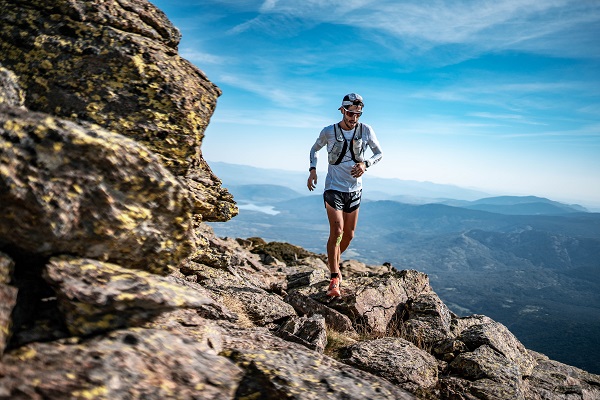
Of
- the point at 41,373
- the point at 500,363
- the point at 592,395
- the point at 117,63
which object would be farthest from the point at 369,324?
the point at 117,63

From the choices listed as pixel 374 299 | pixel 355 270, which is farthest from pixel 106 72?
pixel 355 270

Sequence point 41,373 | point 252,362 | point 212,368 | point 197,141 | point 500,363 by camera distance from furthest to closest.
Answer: point 500,363 → point 197,141 → point 252,362 → point 212,368 → point 41,373

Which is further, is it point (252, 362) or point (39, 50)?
→ point (39, 50)

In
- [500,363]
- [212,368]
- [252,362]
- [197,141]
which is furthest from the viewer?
[500,363]

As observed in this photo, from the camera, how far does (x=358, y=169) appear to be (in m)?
10.5

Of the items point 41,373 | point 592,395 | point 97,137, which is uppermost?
point 97,137

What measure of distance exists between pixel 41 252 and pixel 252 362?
3.56m

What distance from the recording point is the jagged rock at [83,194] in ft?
15.1

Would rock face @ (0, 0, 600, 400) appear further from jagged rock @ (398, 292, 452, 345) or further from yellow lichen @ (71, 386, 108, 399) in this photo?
jagged rock @ (398, 292, 452, 345)

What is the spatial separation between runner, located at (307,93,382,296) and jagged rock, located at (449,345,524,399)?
4.61 m

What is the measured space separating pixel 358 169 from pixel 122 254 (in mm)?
7000

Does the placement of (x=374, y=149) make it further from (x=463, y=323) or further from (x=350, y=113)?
(x=463, y=323)

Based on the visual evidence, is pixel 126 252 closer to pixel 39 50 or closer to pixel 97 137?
pixel 97 137

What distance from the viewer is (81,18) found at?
25.4ft
